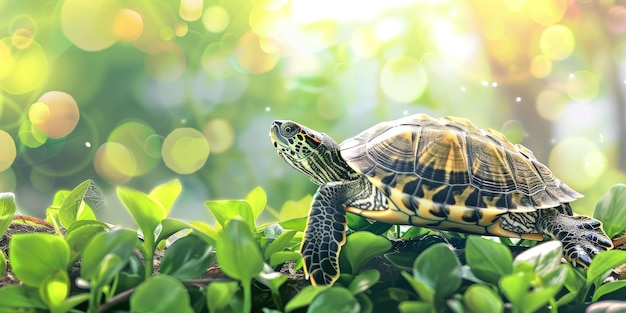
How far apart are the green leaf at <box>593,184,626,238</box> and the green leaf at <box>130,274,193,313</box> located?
817 millimetres

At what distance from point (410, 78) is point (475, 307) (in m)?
1.78

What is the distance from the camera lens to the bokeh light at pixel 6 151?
2.09 meters

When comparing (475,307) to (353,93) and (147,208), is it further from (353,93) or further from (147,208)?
(353,93)

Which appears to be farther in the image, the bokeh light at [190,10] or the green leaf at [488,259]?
the bokeh light at [190,10]

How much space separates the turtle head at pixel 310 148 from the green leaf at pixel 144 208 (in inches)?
16.8

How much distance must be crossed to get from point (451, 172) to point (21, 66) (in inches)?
85.0

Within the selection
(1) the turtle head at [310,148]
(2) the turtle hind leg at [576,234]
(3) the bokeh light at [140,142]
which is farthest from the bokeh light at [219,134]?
(2) the turtle hind leg at [576,234]

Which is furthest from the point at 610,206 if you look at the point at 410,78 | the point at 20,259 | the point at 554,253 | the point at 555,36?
the point at 555,36

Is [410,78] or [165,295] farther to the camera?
[410,78]

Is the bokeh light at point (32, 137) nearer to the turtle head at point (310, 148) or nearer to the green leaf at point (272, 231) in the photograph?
the turtle head at point (310, 148)

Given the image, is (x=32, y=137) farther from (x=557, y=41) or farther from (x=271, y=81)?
(x=557, y=41)

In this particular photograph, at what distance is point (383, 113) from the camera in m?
2.19

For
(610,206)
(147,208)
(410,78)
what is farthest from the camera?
(410,78)

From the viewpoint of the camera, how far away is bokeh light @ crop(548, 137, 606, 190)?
2166 millimetres
